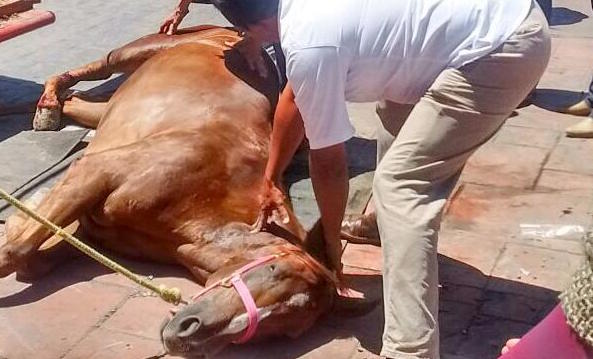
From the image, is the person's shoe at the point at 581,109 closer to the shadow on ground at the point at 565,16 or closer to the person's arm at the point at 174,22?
the shadow on ground at the point at 565,16

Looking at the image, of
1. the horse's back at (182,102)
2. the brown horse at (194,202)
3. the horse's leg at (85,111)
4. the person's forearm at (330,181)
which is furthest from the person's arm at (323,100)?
the horse's leg at (85,111)

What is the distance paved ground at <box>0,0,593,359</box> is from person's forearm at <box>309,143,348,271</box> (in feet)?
1.77

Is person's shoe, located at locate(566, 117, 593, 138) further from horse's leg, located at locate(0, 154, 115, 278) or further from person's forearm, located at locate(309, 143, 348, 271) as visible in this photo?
horse's leg, located at locate(0, 154, 115, 278)

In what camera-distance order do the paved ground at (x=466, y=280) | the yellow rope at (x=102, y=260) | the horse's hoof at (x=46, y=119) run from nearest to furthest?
the yellow rope at (x=102, y=260) → the paved ground at (x=466, y=280) → the horse's hoof at (x=46, y=119)

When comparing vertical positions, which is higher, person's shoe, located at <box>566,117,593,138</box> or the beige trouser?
the beige trouser

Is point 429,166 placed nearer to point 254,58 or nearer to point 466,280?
point 466,280

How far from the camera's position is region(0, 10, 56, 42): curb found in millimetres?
6570

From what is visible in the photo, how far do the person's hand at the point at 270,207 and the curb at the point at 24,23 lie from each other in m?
2.61

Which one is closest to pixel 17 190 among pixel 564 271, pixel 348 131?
pixel 348 131

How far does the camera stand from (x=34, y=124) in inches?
264

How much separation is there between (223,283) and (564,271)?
5.72 ft

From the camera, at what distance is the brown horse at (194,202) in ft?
13.8

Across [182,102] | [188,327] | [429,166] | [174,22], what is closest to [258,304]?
[188,327]

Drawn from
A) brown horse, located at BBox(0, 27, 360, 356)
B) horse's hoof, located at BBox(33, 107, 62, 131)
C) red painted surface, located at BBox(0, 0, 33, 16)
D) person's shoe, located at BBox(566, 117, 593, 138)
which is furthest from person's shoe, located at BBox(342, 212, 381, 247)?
red painted surface, located at BBox(0, 0, 33, 16)
